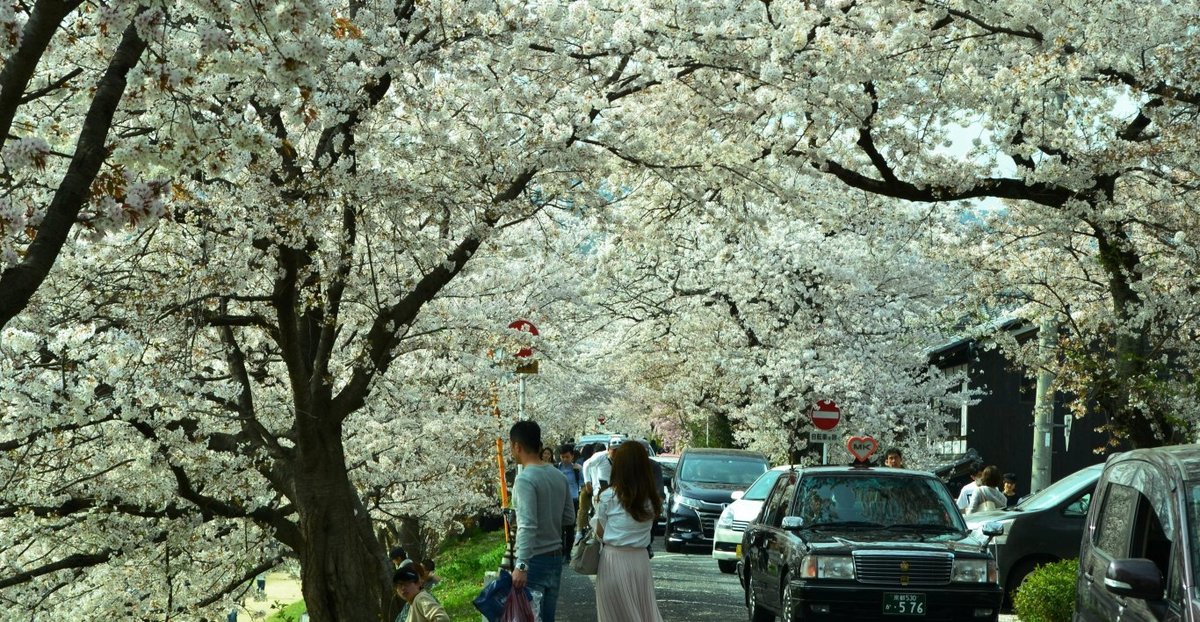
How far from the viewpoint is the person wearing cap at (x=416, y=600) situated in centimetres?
925

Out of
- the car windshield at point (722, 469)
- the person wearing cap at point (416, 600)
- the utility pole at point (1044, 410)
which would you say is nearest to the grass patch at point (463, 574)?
the car windshield at point (722, 469)

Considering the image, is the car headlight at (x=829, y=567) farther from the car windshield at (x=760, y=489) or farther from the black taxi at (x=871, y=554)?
the car windshield at (x=760, y=489)

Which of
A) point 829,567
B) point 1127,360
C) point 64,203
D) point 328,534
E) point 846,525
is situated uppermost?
point 1127,360

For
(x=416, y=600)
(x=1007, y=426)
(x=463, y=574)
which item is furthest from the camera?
(x=1007, y=426)

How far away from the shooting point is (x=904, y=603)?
11.8 metres

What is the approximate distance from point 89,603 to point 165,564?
406 centimetres

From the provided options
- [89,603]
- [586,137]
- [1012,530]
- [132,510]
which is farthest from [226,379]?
[1012,530]

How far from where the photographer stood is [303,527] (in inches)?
627

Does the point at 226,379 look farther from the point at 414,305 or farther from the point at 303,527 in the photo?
the point at 414,305

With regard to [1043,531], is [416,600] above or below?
below

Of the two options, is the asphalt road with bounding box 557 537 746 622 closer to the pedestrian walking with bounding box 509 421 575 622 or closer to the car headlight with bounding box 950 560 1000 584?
the car headlight with bounding box 950 560 1000 584

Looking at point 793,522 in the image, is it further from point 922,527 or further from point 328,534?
point 328,534

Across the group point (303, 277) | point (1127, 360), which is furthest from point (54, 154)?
point (1127, 360)

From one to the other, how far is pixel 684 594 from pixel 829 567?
20.0 feet
